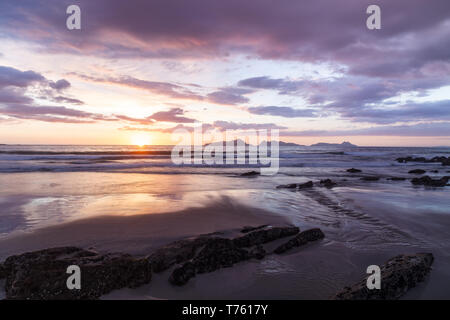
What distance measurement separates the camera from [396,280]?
10.2ft

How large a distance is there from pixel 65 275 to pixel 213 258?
203 centimetres

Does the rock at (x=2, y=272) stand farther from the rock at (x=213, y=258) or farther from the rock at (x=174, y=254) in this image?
the rock at (x=213, y=258)

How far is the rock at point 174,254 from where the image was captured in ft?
12.1

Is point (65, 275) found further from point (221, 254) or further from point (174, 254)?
point (221, 254)

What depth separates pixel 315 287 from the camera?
3.40m

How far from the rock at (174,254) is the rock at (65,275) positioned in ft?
0.76

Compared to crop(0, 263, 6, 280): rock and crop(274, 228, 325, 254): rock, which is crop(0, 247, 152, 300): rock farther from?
crop(274, 228, 325, 254): rock

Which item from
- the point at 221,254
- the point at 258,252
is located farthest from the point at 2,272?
the point at 258,252

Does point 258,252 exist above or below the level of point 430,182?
below

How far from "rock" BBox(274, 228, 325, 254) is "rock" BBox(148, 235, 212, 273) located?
1448mm

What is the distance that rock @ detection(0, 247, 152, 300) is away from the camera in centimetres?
295

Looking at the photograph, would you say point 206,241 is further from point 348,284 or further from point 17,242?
point 17,242
